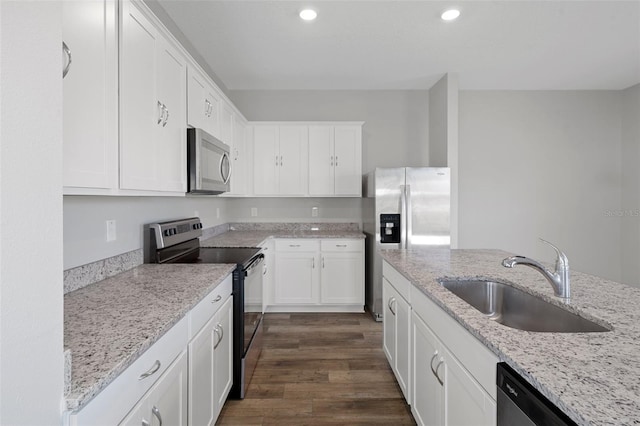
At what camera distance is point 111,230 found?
1.84m

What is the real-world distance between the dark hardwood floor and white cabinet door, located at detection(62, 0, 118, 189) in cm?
158

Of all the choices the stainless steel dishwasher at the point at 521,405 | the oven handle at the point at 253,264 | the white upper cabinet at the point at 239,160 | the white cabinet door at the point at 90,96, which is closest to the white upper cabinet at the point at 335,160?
the white upper cabinet at the point at 239,160

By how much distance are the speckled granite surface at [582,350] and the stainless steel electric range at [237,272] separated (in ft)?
3.66

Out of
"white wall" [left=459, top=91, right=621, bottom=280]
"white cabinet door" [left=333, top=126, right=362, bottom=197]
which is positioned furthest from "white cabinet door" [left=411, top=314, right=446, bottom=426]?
"white wall" [left=459, top=91, right=621, bottom=280]

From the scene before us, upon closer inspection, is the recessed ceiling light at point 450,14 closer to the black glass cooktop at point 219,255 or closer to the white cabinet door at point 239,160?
the white cabinet door at point 239,160

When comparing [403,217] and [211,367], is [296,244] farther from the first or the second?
[211,367]

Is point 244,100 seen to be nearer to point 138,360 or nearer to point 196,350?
point 196,350

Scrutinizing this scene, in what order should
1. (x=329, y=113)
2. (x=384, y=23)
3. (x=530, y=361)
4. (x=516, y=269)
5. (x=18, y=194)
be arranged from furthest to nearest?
(x=329, y=113)
(x=384, y=23)
(x=516, y=269)
(x=530, y=361)
(x=18, y=194)

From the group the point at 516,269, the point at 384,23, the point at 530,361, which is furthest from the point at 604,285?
the point at 384,23

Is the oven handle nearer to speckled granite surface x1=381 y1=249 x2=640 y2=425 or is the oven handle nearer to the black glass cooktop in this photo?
the black glass cooktop

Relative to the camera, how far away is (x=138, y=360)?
3.21 feet

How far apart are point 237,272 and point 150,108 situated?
1.05 meters

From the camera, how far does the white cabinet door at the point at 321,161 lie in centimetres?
405

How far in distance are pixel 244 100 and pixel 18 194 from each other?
13.3ft
